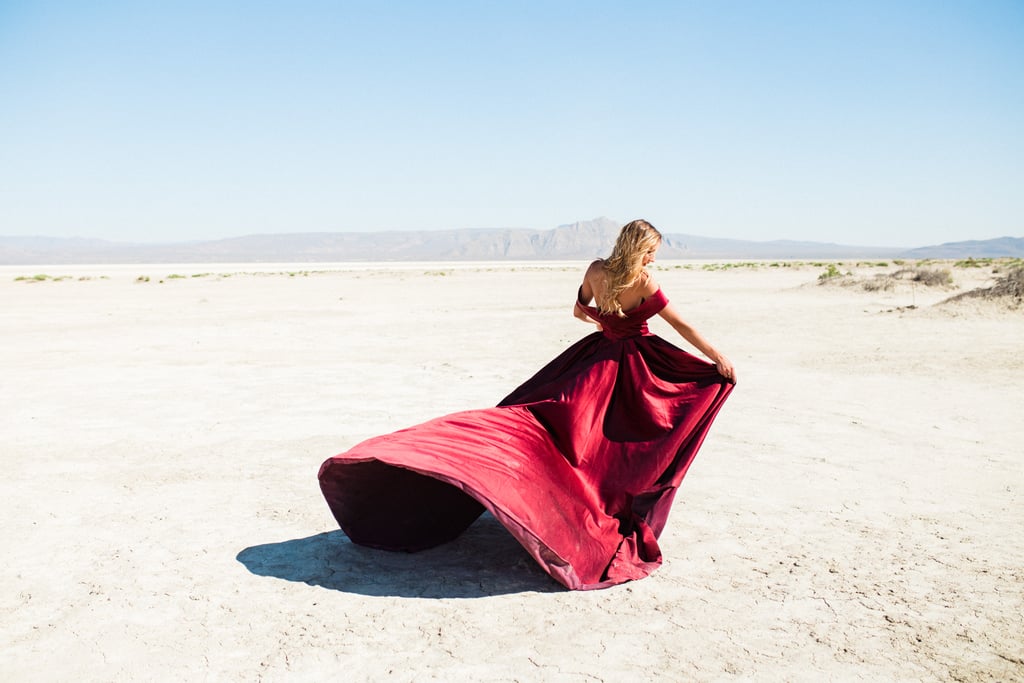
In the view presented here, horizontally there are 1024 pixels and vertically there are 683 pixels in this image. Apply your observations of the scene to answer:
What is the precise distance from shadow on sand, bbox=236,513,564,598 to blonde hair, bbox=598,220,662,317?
1659 mm

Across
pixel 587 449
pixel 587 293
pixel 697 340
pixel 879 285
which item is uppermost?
pixel 587 293

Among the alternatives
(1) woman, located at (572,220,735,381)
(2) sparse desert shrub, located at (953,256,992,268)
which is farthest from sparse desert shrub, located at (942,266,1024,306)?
(2) sparse desert shrub, located at (953,256,992,268)

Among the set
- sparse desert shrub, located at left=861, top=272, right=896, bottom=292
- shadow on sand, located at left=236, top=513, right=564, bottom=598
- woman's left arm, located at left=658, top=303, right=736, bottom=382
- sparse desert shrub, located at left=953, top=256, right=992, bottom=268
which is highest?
woman's left arm, located at left=658, top=303, right=736, bottom=382

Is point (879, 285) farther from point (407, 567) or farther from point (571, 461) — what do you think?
point (407, 567)

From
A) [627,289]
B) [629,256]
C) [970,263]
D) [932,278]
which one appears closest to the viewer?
[629,256]

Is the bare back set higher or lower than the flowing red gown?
higher

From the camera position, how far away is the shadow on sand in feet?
14.7

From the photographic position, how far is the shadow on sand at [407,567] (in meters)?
4.47

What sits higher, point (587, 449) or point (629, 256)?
point (629, 256)

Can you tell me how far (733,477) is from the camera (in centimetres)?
665

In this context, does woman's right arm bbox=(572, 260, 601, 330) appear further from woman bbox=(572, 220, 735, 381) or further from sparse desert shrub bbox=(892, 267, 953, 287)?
sparse desert shrub bbox=(892, 267, 953, 287)

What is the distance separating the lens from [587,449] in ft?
15.6

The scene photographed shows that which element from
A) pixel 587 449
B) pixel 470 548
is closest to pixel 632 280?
pixel 587 449

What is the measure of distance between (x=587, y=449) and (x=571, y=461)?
0.40 feet
